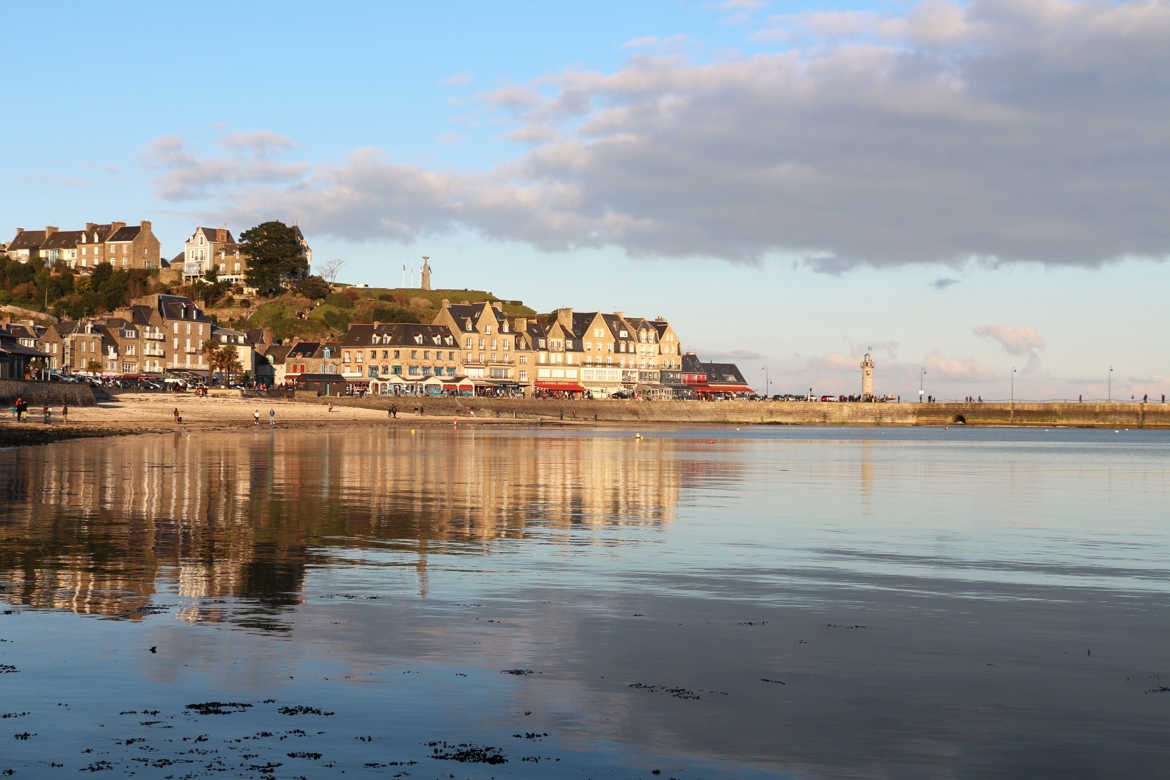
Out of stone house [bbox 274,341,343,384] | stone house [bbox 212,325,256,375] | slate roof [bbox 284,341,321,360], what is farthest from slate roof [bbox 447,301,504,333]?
stone house [bbox 212,325,256,375]

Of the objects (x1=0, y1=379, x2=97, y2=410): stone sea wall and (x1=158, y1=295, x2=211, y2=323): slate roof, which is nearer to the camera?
(x1=0, y1=379, x2=97, y2=410): stone sea wall

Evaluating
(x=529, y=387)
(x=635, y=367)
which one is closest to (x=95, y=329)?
(x=529, y=387)

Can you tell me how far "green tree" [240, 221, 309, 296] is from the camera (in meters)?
195

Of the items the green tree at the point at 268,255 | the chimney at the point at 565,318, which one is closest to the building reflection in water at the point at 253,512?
the chimney at the point at 565,318

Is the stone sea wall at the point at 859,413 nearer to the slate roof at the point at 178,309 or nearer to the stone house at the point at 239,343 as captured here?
the stone house at the point at 239,343

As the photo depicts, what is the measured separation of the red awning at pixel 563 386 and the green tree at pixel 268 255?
5451 cm

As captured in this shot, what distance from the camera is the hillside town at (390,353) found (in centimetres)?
15375

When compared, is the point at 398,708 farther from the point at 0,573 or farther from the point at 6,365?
the point at 6,365

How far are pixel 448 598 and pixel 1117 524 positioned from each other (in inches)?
843

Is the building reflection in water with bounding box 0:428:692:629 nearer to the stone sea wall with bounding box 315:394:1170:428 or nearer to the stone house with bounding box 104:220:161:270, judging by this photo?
the stone sea wall with bounding box 315:394:1170:428

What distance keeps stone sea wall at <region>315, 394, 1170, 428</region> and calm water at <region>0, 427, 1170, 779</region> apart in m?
119

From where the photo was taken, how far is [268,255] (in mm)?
194500

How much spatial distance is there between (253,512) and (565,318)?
153103 mm

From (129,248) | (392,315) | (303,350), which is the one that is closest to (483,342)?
(303,350)
